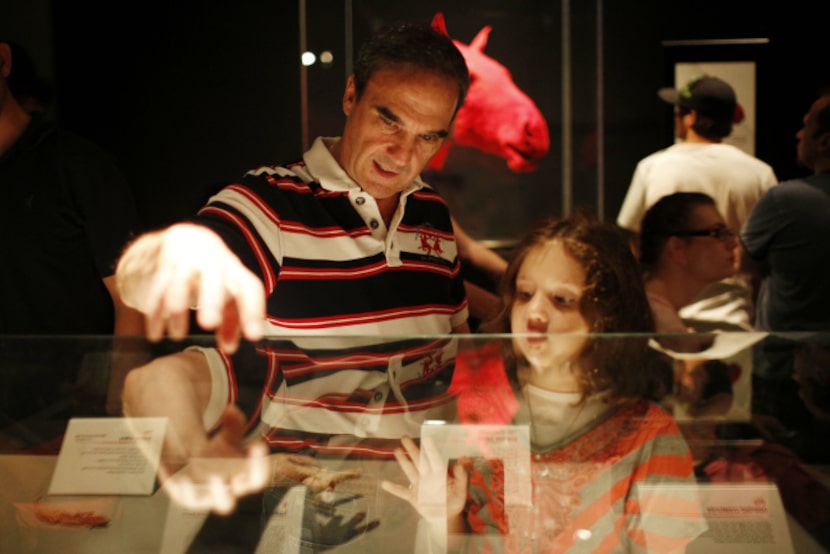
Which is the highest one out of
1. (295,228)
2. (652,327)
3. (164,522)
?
(295,228)

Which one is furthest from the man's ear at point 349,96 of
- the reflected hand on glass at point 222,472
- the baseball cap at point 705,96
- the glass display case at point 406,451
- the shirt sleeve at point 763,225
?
the shirt sleeve at point 763,225

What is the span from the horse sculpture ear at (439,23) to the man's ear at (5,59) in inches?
29.2

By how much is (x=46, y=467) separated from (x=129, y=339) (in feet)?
0.58

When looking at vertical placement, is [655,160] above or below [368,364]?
above

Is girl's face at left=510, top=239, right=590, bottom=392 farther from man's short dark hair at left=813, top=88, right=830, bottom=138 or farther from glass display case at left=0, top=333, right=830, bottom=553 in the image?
man's short dark hair at left=813, top=88, right=830, bottom=138

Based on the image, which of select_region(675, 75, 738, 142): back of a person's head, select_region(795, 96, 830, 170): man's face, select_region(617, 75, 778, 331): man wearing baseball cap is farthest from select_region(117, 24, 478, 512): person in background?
select_region(795, 96, 830, 170): man's face

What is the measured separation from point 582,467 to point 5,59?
1190mm

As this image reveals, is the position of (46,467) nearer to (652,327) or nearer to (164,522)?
(164,522)

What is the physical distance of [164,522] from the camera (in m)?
0.93

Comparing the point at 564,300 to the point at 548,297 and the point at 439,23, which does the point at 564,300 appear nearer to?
the point at 548,297

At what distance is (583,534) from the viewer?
0.96 metres

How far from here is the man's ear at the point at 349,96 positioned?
1239 mm

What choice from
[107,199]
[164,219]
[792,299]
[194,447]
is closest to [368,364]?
[194,447]

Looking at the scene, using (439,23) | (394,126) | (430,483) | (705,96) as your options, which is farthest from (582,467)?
(705,96)
